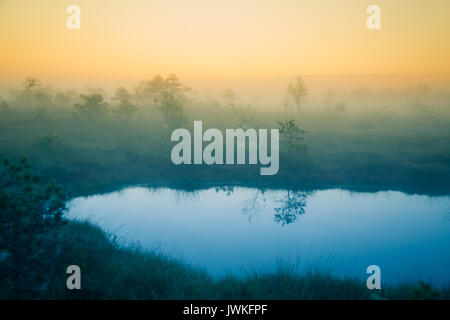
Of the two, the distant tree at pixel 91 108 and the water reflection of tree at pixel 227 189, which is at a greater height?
the distant tree at pixel 91 108

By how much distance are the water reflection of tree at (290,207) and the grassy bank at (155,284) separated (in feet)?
19.2

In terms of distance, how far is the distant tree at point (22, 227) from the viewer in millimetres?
5002

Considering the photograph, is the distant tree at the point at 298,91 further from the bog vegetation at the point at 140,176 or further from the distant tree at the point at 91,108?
the distant tree at the point at 91,108

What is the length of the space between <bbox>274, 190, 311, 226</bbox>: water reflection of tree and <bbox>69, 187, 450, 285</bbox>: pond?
41 millimetres

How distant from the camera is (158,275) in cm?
639

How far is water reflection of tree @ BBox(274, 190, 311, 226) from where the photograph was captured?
12.7 m

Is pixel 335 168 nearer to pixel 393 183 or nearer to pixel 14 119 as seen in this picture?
pixel 393 183

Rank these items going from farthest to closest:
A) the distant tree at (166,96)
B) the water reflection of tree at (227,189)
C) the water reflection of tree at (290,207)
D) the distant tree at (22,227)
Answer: the distant tree at (166,96) < the water reflection of tree at (227,189) < the water reflection of tree at (290,207) < the distant tree at (22,227)

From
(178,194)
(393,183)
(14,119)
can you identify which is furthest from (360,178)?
(14,119)

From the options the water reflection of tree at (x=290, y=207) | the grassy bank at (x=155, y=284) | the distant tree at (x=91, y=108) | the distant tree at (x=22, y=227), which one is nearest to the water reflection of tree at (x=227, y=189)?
the water reflection of tree at (x=290, y=207)

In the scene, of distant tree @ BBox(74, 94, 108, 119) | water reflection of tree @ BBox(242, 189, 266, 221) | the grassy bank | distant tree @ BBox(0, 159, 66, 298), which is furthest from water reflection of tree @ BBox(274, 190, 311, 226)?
distant tree @ BBox(74, 94, 108, 119)

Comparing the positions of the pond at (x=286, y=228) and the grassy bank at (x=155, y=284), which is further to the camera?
the pond at (x=286, y=228)
